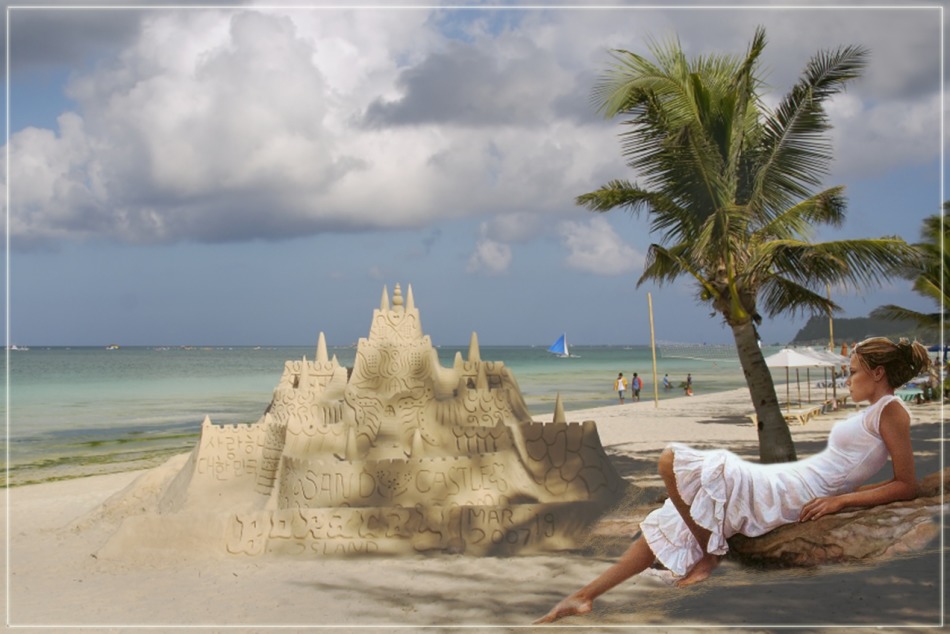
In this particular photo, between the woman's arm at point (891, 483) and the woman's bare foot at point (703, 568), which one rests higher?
the woman's arm at point (891, 483)

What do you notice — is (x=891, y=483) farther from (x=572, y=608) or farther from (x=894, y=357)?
(x=572, y=608)

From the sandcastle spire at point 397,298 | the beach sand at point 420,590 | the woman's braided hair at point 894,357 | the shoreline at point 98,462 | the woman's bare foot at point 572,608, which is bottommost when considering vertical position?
the shoreline at point 98,462

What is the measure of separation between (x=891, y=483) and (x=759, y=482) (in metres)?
0.35

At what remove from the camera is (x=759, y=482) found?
2.20 metres

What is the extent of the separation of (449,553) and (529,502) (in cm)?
112

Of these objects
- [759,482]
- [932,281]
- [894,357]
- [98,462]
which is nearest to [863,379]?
[894,357]

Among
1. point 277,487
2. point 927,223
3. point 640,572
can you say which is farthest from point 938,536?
point 927,223

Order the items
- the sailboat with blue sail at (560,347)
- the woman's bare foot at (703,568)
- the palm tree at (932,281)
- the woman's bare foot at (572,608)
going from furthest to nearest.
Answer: the sailboat with blue sail at (560,347) < the palm tree at (932,281) < the woman's bare foot at (572,608) < the woman's bare foot at (703,568)

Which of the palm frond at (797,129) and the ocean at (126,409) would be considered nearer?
the palm frond at (797,129)

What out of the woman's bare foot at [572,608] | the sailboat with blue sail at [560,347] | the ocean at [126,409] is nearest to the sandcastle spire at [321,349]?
the ocean at [126,409]

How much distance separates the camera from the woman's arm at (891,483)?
206 cm

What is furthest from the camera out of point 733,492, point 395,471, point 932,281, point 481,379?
point 932,281

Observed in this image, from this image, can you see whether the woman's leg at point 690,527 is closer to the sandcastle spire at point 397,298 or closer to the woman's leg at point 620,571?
the woman's leg at point 620,571

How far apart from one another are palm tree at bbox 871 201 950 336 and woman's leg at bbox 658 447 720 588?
13.4 meters
